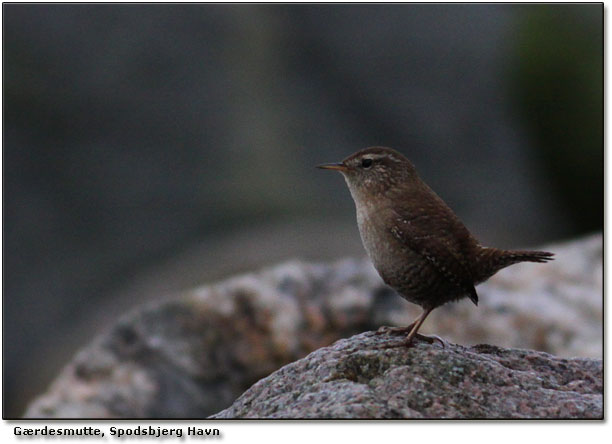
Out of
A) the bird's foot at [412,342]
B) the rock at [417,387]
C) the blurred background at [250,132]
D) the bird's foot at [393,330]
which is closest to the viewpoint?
the rock at [417,387]

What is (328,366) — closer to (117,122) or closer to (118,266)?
(118,266)

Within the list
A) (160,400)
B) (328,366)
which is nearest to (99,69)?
(160,400)

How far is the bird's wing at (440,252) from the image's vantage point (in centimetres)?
347

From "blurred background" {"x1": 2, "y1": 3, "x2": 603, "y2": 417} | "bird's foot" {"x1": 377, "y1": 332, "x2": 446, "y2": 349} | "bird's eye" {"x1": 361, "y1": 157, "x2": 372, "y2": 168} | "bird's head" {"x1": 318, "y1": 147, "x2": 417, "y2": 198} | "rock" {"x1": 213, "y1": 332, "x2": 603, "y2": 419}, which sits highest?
"blurred background" {"x1": 2, "y1": 3, "x2": 603, "y2": 417}

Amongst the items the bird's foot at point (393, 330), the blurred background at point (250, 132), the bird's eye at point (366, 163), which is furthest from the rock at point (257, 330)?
the bird's eye at point (366, 163)

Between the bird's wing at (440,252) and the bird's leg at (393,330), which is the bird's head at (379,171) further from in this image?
the bird's leg at (393,330)

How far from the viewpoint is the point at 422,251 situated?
3477 mm

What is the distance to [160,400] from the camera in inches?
198

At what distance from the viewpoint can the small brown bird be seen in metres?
3.48

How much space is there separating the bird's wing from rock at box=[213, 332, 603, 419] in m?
0.30

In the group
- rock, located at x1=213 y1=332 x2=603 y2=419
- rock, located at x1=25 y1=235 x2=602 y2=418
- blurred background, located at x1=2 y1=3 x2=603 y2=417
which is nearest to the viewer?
rock, located at x1=213 y1=332 x2=603 y2=419

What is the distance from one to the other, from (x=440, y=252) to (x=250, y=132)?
173 inches

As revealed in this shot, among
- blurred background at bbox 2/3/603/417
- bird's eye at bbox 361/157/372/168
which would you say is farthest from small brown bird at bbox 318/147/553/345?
blurred background at bbox 2/3/603/417

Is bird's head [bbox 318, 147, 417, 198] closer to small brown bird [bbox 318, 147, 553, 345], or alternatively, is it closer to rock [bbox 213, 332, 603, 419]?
small brown bird [bbox 318, 147, 553, 345]
